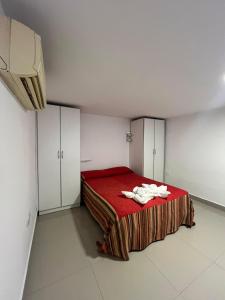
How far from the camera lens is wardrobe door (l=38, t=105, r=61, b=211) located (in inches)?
106

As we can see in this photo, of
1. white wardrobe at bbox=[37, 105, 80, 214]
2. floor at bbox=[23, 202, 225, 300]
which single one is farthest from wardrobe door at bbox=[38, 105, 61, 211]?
floor at bbox=[23, 202, 225, 300]

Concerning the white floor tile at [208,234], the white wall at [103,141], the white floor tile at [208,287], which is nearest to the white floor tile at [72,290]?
the white floor tile at [208,287]

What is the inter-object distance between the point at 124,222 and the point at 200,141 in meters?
2.77

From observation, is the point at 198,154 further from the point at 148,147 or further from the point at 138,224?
the point at 138,224

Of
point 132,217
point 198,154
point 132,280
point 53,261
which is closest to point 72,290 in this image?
point 53,261

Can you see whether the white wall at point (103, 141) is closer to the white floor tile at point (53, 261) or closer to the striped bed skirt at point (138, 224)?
the striped bed skirt at point (138, 224)

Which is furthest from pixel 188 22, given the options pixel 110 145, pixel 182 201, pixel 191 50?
pixel 110 145

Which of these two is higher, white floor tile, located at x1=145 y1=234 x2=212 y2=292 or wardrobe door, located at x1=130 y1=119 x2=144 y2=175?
wardrobe door, located at x1=130 y1=119 x2=144 y2=175

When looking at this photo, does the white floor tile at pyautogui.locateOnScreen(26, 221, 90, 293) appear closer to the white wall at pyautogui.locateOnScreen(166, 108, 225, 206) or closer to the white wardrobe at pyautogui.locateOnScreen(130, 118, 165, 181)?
the white wardrobe at pyautogui.locateOnScreen(130, 118, 165, 181)

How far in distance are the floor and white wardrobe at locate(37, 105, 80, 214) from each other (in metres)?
0.68

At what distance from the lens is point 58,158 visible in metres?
2.86

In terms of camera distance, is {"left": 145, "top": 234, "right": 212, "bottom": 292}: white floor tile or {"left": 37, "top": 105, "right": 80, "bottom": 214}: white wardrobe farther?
{"left": 37, "top": 105, "right": 80, "bottom": 214}: white wardrobe

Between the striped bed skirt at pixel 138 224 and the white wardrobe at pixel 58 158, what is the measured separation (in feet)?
2.80

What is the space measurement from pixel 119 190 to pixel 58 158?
1.41 m
